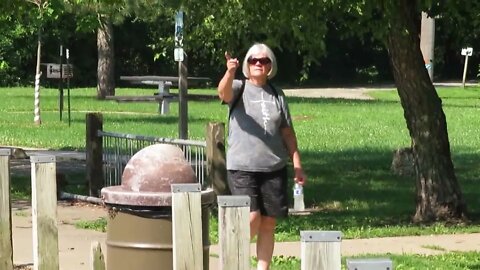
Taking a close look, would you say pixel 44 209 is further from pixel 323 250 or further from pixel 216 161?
pixel 216 161

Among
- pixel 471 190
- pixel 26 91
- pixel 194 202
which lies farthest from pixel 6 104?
pixel 194 202

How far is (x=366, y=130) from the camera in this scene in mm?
25141

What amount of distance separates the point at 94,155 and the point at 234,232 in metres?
9.22

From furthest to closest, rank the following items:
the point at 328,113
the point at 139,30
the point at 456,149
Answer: the point at 139,30
the point at 328,113
the point at 456,149

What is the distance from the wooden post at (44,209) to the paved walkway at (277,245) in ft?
8.78

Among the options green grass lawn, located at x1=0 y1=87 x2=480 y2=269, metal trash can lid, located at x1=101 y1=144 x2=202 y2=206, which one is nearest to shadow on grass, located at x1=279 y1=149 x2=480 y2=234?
green grass lawn, located at x1=0 y1=87 x2=480 y2=269

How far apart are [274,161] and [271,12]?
3748 millimetres

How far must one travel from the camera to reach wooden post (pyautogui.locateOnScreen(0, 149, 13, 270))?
6230 mm

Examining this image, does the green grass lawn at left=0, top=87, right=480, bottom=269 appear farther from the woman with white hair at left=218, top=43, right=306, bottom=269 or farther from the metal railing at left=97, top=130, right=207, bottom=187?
the woman with white hair at left=218, top=43, right=306, bottom=269

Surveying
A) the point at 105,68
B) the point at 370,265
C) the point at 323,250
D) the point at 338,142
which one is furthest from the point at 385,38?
the point at 105,68

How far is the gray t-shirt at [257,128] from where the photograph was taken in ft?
24.5

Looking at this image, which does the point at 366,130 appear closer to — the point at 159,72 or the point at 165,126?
the point at 165,126

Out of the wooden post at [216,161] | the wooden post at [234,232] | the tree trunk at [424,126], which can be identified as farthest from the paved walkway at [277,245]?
the wooden post at [234,232]

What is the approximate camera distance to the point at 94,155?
13461mm
